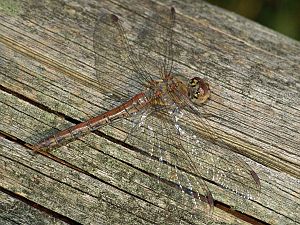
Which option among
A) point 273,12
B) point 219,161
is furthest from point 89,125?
point 273,12

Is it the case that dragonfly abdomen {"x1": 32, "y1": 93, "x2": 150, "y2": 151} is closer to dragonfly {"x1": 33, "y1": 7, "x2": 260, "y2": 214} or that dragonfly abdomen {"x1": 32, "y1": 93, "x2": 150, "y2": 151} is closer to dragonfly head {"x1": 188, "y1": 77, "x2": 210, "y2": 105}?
dragonfly {"x1": 33, "y1": 7, "x2": 260, "y2": 214}

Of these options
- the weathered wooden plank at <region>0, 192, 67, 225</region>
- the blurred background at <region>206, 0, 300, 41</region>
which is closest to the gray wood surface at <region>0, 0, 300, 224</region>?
the weathered wooden plank at <region>0, 192, 67, 225</region>

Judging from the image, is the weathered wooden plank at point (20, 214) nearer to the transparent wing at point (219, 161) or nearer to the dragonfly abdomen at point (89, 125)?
the dragonfly abdomen at point (89, 125)

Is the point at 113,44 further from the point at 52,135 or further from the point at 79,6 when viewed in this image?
the point at 52,135

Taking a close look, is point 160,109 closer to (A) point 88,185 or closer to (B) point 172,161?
(B) point 172,161

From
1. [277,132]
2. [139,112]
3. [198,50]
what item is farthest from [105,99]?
[277,132]

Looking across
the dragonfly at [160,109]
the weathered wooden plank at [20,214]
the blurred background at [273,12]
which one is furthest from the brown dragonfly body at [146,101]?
the blurred background at [273,12]
